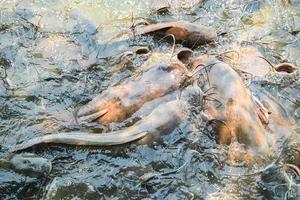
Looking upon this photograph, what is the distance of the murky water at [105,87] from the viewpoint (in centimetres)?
321

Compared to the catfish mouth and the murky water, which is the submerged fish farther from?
the catfish mouth

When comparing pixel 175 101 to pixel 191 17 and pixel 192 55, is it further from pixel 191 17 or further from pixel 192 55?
pixel 191 17

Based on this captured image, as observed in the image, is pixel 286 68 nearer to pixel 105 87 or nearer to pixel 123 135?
pixel 105 87

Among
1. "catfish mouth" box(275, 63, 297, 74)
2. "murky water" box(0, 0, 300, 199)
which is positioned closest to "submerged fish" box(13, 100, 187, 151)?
"murky water" box(0, 0, 300, 199)

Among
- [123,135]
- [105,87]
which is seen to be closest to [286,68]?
[105,87]

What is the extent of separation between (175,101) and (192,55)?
0.85 m

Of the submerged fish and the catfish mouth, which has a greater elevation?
the submerged fish

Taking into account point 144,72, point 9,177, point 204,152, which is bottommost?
point 204,152

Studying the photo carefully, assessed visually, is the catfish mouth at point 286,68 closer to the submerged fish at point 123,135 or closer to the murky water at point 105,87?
the murky water at point 105,87

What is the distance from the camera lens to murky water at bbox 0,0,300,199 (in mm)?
3205

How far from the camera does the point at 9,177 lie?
3170 millimetres

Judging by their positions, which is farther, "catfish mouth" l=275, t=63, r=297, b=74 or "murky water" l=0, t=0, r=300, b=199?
"catfish mouth" l=275, t=63, r=297, b=74

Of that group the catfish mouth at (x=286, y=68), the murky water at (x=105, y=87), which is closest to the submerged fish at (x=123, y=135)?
the murky water at (x=105, y=87)

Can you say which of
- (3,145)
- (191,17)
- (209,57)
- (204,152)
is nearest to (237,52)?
(209,57)
